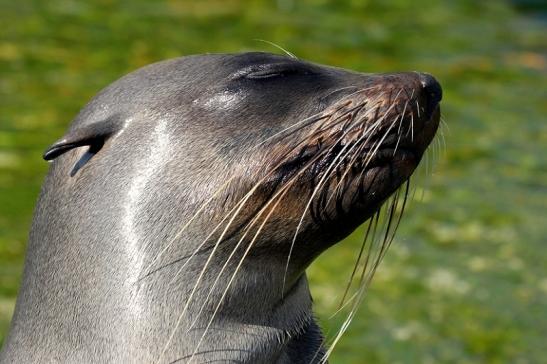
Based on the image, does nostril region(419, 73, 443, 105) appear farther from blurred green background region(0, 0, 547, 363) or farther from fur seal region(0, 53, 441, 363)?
blurred green background region(0, 0, 547, 363)

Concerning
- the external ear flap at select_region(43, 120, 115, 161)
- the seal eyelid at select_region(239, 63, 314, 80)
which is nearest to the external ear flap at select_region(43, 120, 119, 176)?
the external ear flap at select_region(43, 120, 115, 161)

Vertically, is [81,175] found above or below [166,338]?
above

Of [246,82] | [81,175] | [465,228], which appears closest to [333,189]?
[246,82]

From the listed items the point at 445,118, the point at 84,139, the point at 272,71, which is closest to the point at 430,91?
the point at 272,71

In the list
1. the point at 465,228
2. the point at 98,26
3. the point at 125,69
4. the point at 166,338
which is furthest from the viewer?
the point at 98,26

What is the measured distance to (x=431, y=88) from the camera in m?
4.34

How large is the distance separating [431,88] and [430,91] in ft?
0.03

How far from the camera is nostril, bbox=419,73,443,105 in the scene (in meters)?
4.33

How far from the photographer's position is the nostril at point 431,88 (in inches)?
171

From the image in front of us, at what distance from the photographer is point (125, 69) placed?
11.8 meters

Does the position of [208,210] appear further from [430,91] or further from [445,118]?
[445,118]

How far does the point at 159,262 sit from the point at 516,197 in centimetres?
583

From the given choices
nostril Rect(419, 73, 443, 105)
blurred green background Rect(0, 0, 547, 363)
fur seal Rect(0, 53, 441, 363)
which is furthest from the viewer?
blurred green background Rect(0, 0, 547, 363)

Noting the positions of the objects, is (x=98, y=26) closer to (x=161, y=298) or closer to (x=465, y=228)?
(x=465, y=228)
